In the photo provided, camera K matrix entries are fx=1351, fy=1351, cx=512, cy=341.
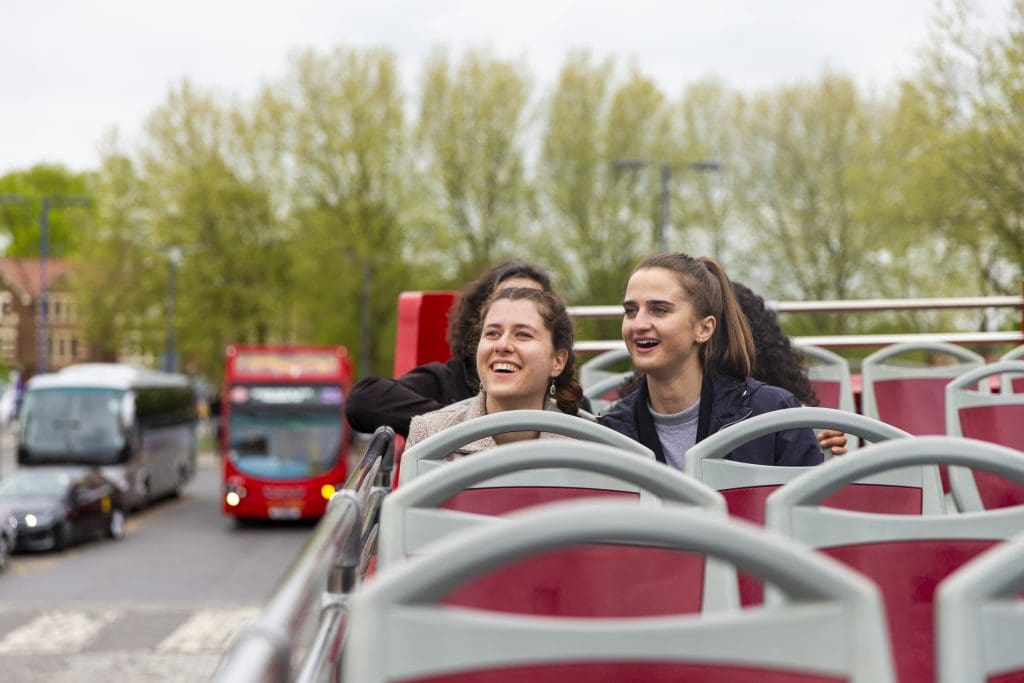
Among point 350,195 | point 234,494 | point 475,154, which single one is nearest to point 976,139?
point 234,494

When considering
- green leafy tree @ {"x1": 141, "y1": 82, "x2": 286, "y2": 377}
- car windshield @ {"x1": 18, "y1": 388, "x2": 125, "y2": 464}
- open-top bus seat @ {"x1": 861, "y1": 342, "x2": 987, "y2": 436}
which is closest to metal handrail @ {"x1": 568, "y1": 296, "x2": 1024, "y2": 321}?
open-top bus seat @ {"x1": 861, "y1": 342, "x2": 987, "y2": 436}

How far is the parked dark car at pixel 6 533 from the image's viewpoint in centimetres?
2384

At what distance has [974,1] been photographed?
23844mm

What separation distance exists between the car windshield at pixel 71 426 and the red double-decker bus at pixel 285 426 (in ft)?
12.7

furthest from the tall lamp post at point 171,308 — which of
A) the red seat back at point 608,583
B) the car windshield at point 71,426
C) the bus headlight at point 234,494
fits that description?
the red seat back at point 608,583

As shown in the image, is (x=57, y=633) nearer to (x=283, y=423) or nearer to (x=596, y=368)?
(x=283, y=423)

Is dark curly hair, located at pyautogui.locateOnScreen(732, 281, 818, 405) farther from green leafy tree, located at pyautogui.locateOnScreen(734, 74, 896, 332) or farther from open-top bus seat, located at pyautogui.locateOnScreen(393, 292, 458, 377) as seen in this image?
green leafy tree, located at pyautogui.locateOnScreen(734, 74, 896, 332)

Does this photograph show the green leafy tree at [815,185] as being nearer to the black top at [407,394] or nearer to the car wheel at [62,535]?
the car wheel at [62,535]

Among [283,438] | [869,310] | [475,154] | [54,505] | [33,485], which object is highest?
[475,154]

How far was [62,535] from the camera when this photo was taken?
85.0 ft

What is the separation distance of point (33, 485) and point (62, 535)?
1161 millimetres

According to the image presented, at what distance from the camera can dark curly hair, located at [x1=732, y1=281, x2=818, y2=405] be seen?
16.5ft

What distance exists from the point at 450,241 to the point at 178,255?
9.90m

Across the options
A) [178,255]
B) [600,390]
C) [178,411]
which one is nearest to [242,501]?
[178,411]
